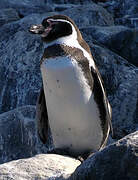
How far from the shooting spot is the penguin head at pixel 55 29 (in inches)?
167

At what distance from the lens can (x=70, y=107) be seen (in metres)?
4.22

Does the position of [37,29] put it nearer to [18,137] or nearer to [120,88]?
[18,137]

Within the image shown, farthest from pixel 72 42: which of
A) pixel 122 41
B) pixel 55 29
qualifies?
pixel 122 41

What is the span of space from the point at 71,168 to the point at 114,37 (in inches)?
181

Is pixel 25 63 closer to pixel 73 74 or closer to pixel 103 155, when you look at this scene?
pixel 73 74

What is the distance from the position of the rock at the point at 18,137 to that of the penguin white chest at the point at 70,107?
0.83 m

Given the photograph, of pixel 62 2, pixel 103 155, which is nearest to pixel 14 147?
pixel 103 155

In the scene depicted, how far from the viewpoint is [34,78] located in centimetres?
670

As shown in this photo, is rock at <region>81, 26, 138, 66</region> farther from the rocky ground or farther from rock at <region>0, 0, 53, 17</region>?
rock at <region>0, 0, 53, 17</region>

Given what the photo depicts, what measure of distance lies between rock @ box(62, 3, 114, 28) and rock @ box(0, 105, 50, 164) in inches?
189

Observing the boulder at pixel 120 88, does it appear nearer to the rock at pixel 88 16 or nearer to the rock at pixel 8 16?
the rock at pixel 88 16

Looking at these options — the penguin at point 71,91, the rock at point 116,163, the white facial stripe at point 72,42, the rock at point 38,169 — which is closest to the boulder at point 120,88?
the penguin at point 71,91

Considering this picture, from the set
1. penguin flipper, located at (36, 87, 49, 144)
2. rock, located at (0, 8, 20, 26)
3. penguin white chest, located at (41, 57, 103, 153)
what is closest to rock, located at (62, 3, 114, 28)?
rock, located at (0, 8, 20, 26)

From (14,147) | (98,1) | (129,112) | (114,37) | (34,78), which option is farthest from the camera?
(98,1)
